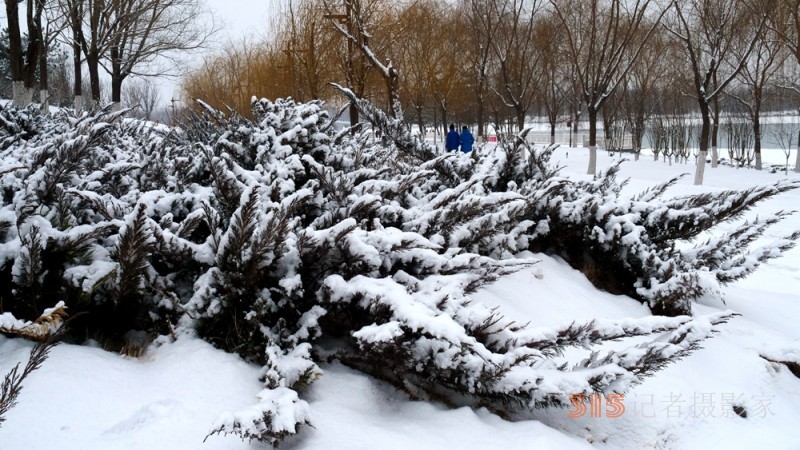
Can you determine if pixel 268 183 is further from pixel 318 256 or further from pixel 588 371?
pixel 588 371

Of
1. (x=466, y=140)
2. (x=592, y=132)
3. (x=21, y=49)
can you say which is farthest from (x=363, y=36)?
(x=21, y=49)

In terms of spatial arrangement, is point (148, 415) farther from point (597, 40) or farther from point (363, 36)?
point (597, 40)

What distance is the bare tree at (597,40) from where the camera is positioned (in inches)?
584

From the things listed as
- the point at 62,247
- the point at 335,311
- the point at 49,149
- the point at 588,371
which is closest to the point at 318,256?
the point at 335,311

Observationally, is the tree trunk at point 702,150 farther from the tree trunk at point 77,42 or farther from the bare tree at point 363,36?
the tree trunk at point 77,42

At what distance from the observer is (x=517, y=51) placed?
21.1 meters

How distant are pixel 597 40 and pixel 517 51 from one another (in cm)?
377

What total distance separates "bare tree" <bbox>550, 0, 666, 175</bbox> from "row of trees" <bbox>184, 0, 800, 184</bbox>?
0.25 ft

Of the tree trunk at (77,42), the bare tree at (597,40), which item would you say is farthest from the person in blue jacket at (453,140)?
the tree trunk at (77,42)

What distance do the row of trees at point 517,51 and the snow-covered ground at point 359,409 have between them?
11.8 meters

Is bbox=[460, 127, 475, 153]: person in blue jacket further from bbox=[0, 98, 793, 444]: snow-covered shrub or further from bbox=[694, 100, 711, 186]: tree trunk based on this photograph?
bbox=[0, 98, 793, 444]: snow-covered shrub

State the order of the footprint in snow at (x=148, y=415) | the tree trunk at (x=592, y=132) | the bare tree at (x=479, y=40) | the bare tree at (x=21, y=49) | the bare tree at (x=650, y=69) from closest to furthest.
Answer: the footprint in snow at (x=148, y=415) < the bare tree at (x=21, y=49) < the tree trunk at (x=592, y=132) < the bare tree at (x=479, y=40) < the bare tree at (x=650, y=69)

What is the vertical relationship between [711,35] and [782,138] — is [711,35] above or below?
above

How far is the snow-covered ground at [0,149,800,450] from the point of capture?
155 cm
